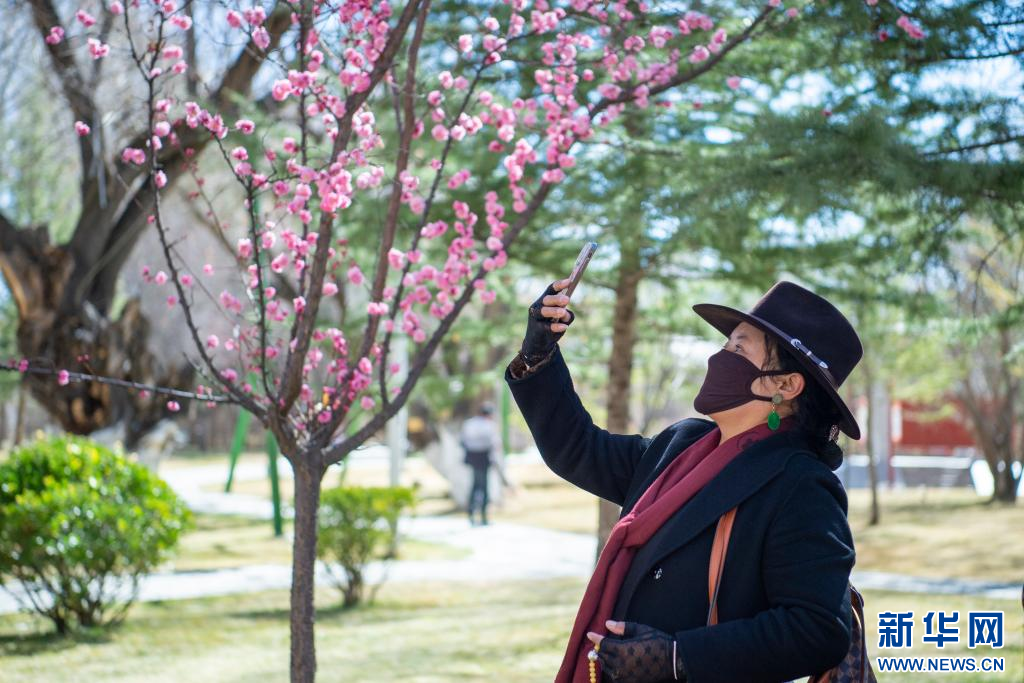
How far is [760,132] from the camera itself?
17.9 feet

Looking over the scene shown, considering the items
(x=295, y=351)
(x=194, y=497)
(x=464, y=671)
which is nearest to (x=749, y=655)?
(x=295, y=351)

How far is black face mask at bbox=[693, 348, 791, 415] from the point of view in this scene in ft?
8.21

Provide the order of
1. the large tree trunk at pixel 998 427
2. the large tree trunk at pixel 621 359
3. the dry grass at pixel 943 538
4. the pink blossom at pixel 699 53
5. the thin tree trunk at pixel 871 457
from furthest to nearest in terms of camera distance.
A: the large tree trunk at pixel 998 427
the thin tree trunk at pixel 871 457
the dry grass at pixel 943 538
the large tree trunk at pixel 621 359
the pink blossom at pixel 699 53

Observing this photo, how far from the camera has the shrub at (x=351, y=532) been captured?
941 centimetres

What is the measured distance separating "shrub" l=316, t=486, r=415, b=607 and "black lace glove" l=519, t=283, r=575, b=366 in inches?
271

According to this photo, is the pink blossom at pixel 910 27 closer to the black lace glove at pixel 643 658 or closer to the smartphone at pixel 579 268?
the smartphone at pixel 579 268

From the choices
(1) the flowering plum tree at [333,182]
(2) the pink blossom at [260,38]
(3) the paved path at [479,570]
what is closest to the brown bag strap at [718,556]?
(1) the flowering plum tree at [333,182]

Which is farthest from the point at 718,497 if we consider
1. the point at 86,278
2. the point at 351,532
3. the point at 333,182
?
the point at 86,278

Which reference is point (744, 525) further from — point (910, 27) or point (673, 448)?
point (910, 27)

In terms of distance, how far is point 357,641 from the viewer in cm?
791

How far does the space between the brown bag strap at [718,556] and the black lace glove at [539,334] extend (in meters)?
0.62

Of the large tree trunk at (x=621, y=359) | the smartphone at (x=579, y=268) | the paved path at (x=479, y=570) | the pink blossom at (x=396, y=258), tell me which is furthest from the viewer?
the paved path at (x=479, y=570)

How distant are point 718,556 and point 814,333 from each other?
1.83 ft

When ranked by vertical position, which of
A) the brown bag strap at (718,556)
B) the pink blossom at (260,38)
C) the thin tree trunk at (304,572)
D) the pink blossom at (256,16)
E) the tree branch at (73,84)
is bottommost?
the thin tree trunk at (304,572)
